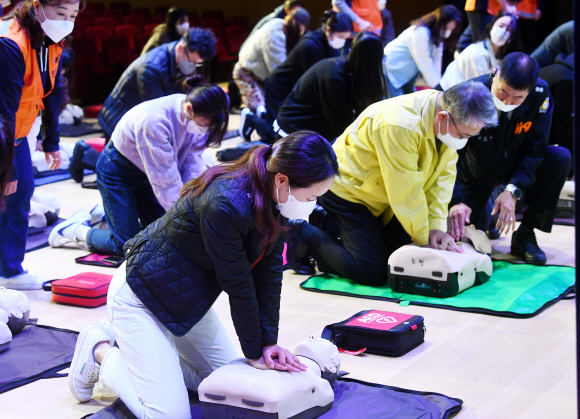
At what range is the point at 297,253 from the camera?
Answer: 3.61 metres

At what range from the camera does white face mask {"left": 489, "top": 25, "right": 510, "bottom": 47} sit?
4582 millimetres

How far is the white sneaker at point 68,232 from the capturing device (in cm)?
413

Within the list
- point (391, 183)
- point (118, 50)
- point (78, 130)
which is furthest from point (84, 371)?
point (118, 50)

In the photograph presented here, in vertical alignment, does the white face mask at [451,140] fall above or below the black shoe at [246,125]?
Answer: above

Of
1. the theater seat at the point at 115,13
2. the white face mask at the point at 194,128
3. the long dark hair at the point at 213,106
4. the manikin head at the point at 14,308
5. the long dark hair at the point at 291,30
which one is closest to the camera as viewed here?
the manikin head at the point at 14,308

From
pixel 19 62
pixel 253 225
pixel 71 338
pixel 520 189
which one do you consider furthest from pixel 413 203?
pixel 19 62

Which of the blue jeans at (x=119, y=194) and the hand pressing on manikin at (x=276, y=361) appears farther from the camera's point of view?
the blue jeans at (x=119, y=194)

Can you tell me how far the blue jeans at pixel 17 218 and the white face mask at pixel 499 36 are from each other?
2865mm

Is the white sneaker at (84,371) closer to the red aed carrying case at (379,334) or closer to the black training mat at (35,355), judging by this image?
the black training mat at (35,355)

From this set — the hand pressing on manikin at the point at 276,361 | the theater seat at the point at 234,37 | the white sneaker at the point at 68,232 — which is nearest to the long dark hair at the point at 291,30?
the white sneaker at the point at 68,232

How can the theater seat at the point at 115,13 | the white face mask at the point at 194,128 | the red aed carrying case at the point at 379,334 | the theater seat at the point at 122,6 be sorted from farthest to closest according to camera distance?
the theater seat at the point at 122,6 → the theater seat at the point at 115,13 → the white face mask at the point at 194,128 → the red aed carrying case at the point at 379,334

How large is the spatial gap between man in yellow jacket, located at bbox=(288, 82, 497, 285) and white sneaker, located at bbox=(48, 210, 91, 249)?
1.30 metres

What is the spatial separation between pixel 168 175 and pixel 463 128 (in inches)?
53.1

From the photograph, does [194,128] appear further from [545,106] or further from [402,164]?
[545,106]
